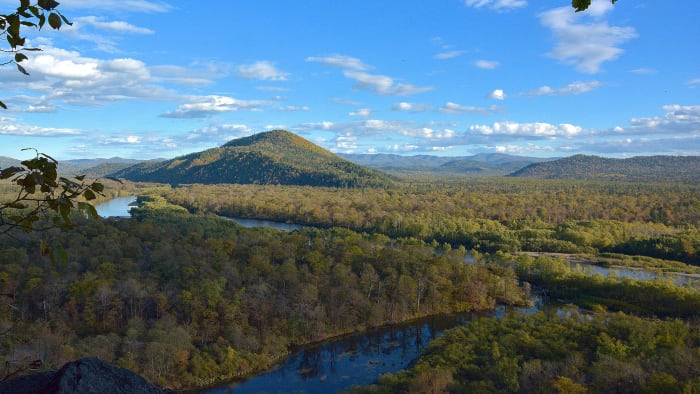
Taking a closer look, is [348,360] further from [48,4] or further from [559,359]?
[48,4]

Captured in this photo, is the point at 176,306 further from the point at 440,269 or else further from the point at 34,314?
the point at 440,269

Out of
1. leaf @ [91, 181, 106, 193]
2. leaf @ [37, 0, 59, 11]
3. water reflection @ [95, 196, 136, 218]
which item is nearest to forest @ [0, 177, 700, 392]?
leaf @ [91, 181, 106, 193]

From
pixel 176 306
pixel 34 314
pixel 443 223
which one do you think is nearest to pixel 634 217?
pixel 443 223

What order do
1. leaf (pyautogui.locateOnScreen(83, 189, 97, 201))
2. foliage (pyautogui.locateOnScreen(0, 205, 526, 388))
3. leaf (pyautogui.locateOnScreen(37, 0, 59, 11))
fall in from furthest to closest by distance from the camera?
foliage (pyautogui.locateOnScreen(0, 205, 526, 388)) → leaf (pyautogui.locateOnScreen(83, 189, 97, 201)) → leaf (pyautogui.locateOnScreen(37, 0, 59, 11))

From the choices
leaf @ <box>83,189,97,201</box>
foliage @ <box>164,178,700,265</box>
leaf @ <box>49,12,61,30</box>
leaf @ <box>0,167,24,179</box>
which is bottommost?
foliage @ <box>164,178,700,265</box>

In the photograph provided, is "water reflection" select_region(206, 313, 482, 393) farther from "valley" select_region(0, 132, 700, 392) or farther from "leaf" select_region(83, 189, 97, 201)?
"leaf" select_region(83, 189, 97, 201)

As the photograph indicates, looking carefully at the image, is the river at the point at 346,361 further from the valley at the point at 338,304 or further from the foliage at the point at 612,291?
the foliage at the point at 612,291

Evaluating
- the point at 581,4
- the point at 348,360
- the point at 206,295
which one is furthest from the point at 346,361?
the point at 581,4
